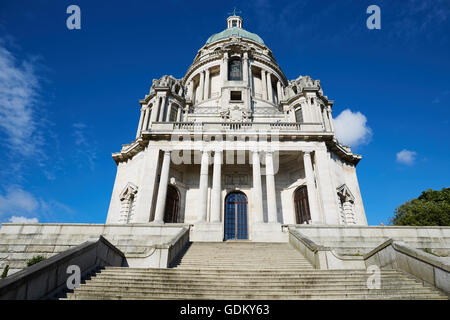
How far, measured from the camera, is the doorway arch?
2115cm

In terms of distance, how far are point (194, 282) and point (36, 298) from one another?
399cm

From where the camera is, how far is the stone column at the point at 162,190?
17891 millimetres

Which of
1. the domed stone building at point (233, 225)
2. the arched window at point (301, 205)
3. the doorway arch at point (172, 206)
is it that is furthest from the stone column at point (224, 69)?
the arched window at point (301, 205)

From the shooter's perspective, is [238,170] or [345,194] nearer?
[345,194]

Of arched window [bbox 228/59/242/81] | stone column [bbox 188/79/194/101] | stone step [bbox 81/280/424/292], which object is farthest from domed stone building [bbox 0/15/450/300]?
stone column [bbox 188/79/194/101]

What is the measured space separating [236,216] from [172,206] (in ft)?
18.3

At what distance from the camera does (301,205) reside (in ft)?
71.5

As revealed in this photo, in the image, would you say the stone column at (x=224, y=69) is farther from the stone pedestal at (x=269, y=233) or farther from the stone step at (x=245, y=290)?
the stone step at (x=245, y=290)

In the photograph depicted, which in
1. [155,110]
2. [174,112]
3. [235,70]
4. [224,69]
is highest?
[235,70]

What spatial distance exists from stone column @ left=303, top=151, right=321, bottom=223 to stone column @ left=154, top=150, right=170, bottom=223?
10.7 m

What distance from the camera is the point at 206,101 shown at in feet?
107

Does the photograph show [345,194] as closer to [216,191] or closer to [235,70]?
[216,191]

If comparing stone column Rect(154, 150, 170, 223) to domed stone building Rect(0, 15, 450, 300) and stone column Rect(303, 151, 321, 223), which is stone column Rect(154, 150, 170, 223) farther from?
stone column Rect(303, 151, 321, 223)

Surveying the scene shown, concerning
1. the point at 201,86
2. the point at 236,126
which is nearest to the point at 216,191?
the point at 236,126
